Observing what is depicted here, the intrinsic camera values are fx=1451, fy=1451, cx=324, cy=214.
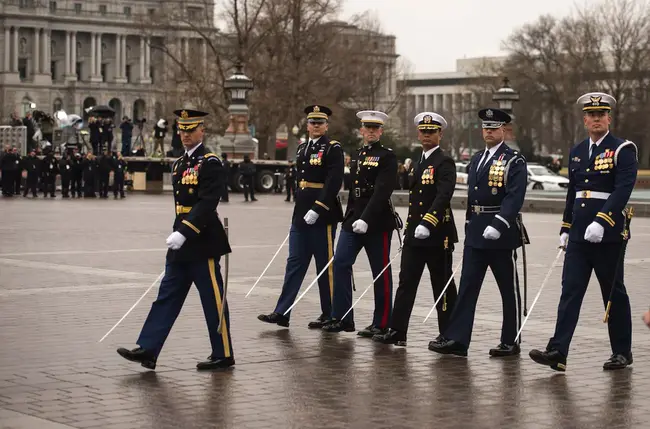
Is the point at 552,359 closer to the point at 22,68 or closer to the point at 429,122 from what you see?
the point at 429,122

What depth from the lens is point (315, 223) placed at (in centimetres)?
1281

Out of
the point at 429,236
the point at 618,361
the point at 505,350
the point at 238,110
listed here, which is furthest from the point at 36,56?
the point at 618,361

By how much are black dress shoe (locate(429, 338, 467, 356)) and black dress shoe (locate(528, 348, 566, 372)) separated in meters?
0.85

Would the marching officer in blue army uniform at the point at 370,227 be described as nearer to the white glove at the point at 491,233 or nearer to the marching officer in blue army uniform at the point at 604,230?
the white glove at the point at 491,233

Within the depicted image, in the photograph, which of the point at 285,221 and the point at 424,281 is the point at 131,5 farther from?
the point at 424,281

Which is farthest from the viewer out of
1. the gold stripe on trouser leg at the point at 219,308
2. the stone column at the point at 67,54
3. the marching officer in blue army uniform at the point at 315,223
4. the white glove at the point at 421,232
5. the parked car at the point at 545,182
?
the stone column at the point at 67,54

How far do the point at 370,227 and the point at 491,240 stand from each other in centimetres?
153

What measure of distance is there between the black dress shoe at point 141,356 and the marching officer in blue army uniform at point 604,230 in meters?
2.71

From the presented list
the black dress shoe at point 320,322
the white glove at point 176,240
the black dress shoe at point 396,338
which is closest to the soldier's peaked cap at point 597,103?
the black dress shoe at point 396,338

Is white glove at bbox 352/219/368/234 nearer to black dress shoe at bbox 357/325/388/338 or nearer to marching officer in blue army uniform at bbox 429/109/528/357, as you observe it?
black dress shoe at bbox 357/325/388/338

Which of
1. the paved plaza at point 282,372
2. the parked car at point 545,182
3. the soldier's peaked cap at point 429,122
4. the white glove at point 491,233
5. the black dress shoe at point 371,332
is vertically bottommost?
the parked car at point 545,182

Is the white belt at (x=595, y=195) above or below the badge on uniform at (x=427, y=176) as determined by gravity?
below

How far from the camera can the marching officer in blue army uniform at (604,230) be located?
1038cm

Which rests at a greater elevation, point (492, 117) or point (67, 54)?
point (67, 54)
